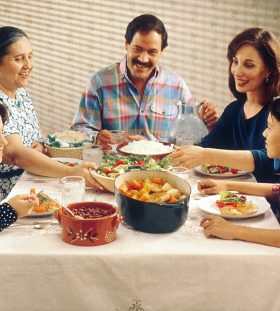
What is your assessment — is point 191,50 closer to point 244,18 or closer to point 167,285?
point 244,18

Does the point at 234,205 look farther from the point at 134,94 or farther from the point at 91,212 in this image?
the point at 134,94

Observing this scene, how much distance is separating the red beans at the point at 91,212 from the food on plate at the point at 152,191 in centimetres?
9

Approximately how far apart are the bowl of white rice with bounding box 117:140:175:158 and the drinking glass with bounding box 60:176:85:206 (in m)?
0.53

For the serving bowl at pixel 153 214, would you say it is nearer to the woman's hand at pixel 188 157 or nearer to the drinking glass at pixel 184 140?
the woman's hand at pixel 188 157

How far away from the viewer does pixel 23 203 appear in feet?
5.56

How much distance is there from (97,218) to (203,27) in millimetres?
2895

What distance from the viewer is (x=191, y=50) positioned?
13.9 feet

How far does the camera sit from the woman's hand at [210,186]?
6.69 feet

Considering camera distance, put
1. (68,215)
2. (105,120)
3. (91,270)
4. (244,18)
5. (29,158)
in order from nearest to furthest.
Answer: (91,270), (68,215), (29,158), (105,120), (244,18)

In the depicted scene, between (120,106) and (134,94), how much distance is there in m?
0.11

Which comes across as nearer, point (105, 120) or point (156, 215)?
point (156, 215)

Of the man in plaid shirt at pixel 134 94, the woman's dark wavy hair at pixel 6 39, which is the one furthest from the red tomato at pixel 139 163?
the woman's dark wavy hair at pixel 6 39

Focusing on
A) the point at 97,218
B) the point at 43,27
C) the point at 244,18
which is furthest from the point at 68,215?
the point at 43,27

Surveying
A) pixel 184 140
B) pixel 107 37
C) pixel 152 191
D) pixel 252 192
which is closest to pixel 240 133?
pixel 184 140
